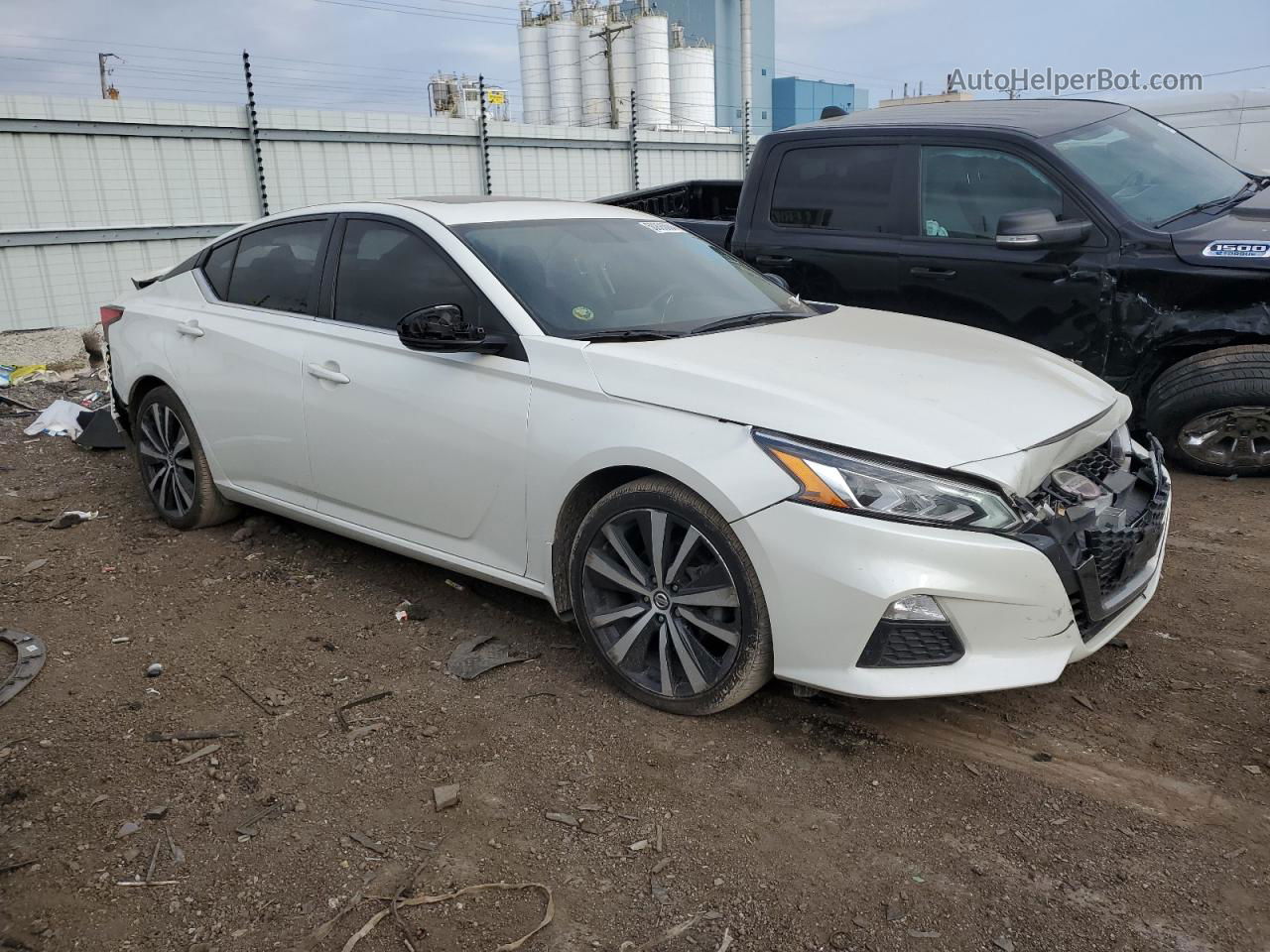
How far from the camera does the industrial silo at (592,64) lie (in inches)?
1742

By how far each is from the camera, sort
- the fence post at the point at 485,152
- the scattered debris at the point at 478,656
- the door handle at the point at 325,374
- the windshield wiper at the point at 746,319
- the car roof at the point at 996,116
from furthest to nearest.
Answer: the fence post at the point at 485,152 → the car roof at the point at 996,116 → the door handle at the point at 325,374 → the windshield wiper at the point at 746,319 → the scattered debris at the point at 478,656

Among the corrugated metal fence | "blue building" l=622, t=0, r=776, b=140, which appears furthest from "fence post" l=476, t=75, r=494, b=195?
"blue building" l=622, t=0, r=776, b=140

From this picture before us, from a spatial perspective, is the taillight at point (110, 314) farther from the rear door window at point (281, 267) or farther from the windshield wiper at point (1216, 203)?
the windshield wiper at point (1216, 203)

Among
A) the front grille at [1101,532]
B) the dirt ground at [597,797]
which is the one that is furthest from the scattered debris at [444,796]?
the front grille at [1101,532]

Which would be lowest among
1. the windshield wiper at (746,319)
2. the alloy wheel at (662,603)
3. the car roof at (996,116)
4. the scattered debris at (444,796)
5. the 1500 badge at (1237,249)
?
the scattered debris at (444,796)

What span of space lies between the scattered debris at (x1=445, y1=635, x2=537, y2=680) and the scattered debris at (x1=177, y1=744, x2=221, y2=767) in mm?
815

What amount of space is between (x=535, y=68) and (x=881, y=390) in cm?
4680

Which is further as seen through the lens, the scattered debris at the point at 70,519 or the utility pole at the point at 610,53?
the utility pole at the point at 610,53

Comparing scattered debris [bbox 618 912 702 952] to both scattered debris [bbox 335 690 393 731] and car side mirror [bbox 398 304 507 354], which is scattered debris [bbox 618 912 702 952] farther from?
car side mirror [bbox 398 304 507 354]

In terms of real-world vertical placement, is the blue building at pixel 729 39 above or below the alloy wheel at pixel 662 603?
above

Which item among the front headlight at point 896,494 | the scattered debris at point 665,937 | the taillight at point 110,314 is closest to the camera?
the scattered debris at point 665,937

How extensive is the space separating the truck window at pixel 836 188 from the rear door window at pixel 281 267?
9.56ft

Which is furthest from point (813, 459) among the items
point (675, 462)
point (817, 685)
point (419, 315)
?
point (419, 315)

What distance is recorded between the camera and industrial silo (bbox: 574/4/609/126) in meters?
44.2
